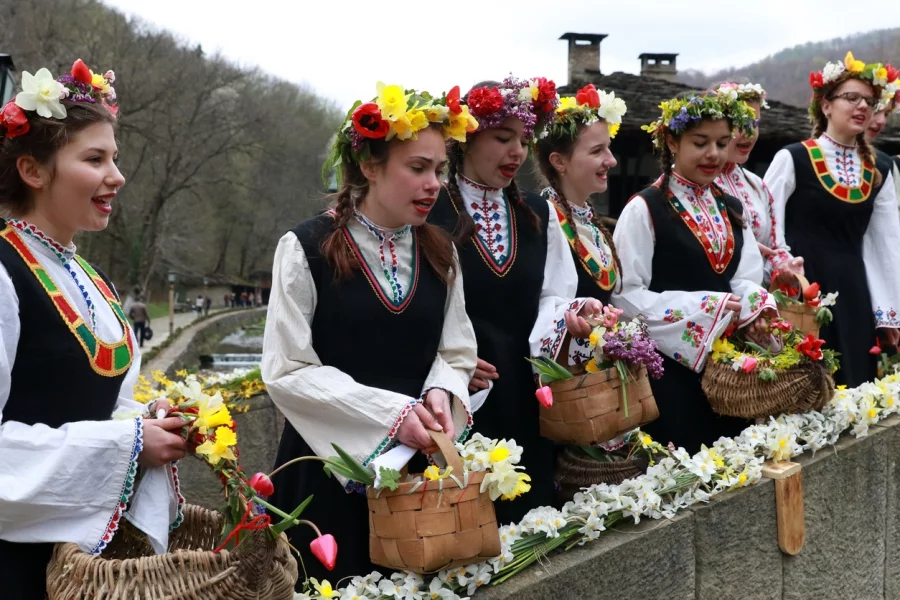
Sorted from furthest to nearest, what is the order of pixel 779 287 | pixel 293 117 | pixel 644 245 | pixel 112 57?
pixel 293 117, pixel 112 57, pixel 779 287, pixel 644 245

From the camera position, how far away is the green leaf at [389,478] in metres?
2.13

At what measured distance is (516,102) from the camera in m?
3.23

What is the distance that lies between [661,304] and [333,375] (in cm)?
174

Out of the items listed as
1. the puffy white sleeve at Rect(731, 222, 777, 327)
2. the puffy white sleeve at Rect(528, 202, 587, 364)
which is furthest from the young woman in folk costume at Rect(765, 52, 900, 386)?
the puffy white sleeve at Rect(528, 202, 587, 364)

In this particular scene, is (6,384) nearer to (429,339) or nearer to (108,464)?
(108,464)

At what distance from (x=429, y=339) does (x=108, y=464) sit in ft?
3.51

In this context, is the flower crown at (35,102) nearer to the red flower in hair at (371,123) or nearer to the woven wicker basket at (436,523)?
the red flower in hair at (371,123)

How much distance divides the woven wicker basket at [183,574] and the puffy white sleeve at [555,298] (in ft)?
4.99

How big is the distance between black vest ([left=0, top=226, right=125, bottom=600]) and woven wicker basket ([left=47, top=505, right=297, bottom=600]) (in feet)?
0.49

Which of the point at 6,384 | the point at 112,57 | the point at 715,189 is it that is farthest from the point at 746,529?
the point at 112,57

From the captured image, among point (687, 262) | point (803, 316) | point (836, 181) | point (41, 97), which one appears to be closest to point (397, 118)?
point (41, 97)

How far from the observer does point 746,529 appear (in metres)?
3.21

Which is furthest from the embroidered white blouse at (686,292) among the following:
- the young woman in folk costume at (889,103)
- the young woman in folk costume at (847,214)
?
the young woman in folk costume at (889,103)

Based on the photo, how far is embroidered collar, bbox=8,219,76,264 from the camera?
2.10 meters
